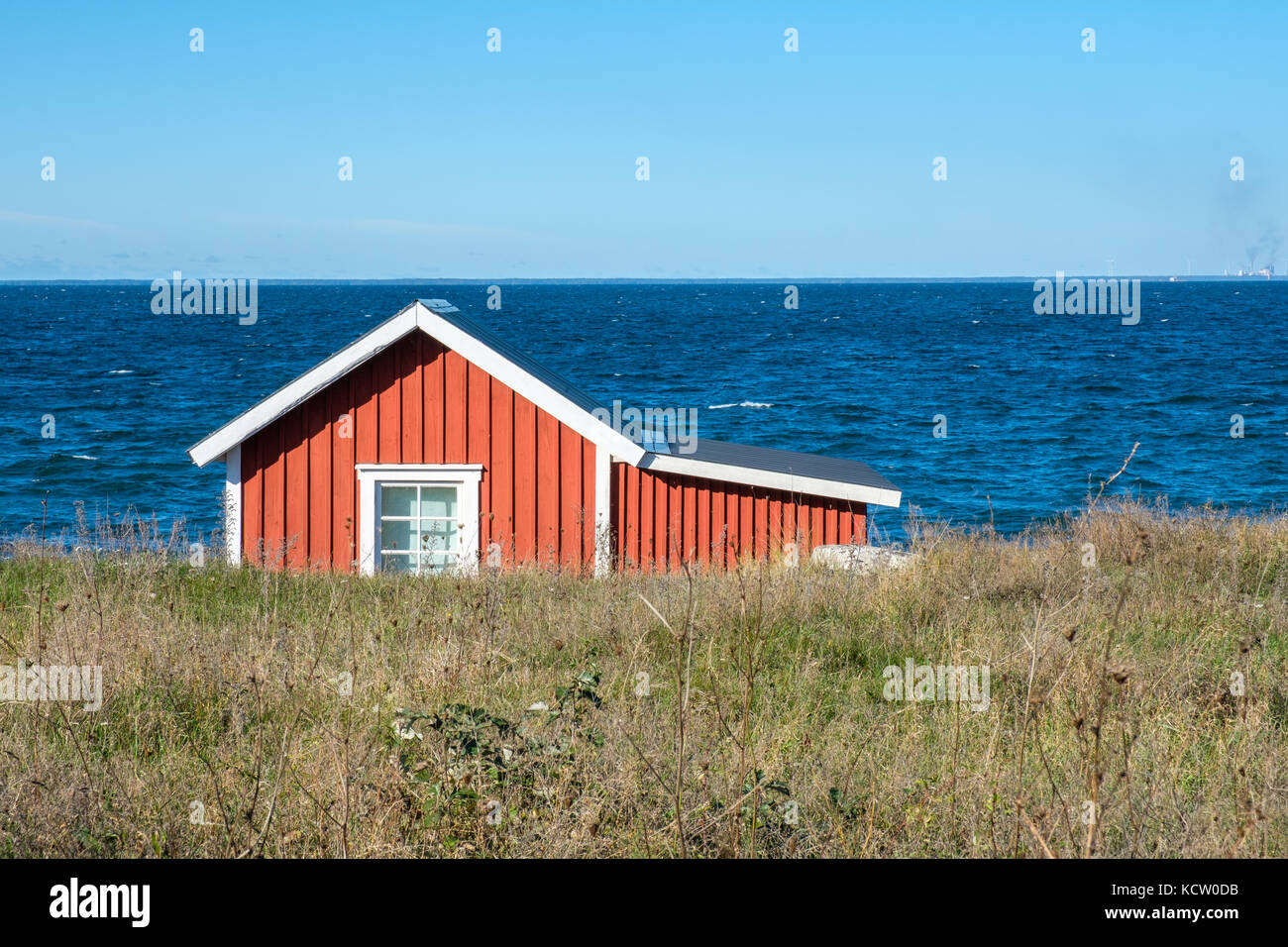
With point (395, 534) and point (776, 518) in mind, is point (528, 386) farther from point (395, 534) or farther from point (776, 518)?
point (776, 518)

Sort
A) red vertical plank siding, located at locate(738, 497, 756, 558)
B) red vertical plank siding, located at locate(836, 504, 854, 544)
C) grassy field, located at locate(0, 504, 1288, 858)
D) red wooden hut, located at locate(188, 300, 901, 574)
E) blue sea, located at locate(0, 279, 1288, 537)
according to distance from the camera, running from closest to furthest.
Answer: grassy field, located at locate(0, 504, 1288, 858) < red wooden hut, located at locate(188, 300, 901, 574) < red vertical plank siding, located at locate(738, 497, 756, 558) < red vertical plank siding, located at locate(836, 504, 854, 544) < blue sea, located at locate(0, 279, 1288, 537)

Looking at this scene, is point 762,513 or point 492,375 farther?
point 762,513

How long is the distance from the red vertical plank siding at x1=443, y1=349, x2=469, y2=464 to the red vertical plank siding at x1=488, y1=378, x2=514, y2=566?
14.8 inches

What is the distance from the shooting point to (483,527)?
13430 mm

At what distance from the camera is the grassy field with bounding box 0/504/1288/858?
175 inches

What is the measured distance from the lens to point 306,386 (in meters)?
13.1

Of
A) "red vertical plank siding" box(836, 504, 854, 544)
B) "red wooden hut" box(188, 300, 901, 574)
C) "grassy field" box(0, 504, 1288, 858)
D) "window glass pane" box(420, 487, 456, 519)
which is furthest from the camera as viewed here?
"red vertical plank siding" box(836, 504, 854, 544)

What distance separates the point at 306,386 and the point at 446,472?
1999mm

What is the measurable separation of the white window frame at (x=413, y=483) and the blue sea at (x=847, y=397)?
6.99 feet

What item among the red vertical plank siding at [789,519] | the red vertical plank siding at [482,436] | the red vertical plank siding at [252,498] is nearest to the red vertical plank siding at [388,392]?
the red vertical plank siding at [482,436]

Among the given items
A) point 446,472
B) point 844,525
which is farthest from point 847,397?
point 446,472

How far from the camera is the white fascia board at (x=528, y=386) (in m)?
13.1

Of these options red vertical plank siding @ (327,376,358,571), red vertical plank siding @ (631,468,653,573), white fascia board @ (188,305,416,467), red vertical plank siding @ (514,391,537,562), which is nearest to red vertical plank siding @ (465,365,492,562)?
red vertical plank siding @ (514,391,537,562)

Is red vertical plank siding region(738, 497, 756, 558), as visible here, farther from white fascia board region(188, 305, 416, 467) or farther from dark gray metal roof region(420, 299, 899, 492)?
white fascia board region(188, 305, 416, 467)
